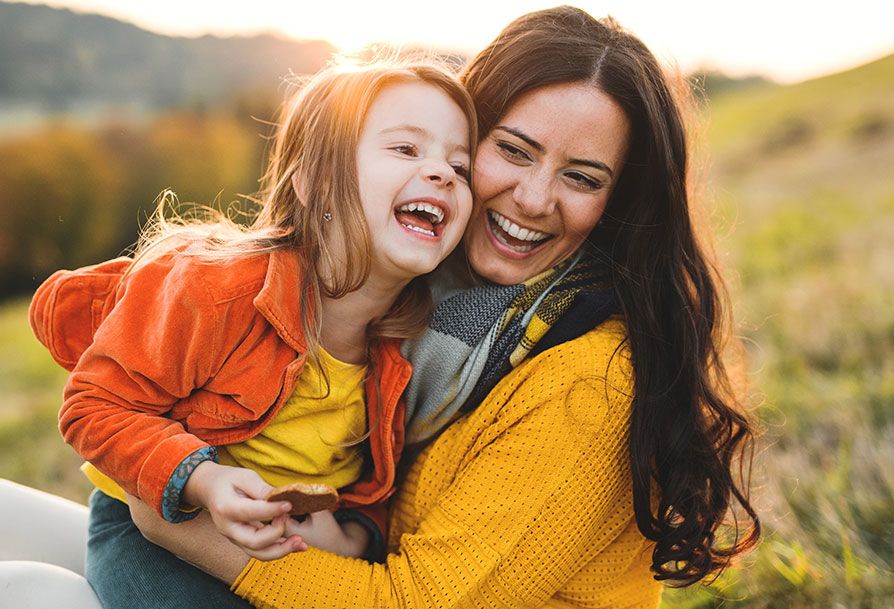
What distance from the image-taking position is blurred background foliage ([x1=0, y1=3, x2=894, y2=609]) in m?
2.58

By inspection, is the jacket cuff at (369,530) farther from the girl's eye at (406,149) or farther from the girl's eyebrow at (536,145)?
the girl's eyebrow at (536,145)

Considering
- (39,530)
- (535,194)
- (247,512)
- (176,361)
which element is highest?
(535,194)

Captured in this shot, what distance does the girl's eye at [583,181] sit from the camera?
2062 mm

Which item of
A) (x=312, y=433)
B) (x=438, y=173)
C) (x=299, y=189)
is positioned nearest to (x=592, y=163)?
(x=438, y=173)

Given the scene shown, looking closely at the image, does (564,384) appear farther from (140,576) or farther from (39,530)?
(39,530)

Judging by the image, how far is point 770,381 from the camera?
14.4 feet

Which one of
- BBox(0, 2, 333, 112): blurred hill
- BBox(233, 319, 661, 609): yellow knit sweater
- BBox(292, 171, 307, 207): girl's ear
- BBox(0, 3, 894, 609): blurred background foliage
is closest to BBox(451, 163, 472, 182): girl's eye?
BBox(292, 171, 307, 207): girl's ear

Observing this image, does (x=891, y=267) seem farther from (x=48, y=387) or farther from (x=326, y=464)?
(x=48, y=387)

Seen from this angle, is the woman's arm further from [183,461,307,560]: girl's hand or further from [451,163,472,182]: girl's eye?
[451,163,472,182]: girl's eye

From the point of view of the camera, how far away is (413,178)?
191 centimetres

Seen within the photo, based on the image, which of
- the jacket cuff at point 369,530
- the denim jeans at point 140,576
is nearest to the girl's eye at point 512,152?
the jacket cuff at point 369,530

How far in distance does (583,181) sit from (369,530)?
104 cm

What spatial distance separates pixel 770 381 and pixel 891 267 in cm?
185

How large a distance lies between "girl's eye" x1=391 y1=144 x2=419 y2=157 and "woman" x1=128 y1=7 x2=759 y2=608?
0.19 m
